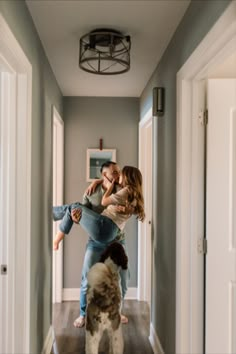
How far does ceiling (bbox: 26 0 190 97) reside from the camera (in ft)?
6.59

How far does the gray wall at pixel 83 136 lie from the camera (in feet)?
14.0

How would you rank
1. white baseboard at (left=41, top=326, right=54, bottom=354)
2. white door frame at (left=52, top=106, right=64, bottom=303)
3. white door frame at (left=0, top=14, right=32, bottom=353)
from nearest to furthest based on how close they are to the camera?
1. white door frame at (left=0, top=14, right=32, bottom=353)
2. white baseboard at (left=41, top=326, right=54, bottom=354)
3. white door frame at (left=52, top=106, right=64, bottom=303)

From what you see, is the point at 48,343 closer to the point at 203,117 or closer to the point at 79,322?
the point at 79,322

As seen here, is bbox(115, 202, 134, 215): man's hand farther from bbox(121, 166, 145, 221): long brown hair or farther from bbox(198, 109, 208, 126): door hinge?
bbox(198, 109, 208, 126): door hinge

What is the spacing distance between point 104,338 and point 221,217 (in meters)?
1.79

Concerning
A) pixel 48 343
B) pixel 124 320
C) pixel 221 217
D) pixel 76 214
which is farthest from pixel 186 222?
pixel 124 320

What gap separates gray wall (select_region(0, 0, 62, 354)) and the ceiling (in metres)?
0.09

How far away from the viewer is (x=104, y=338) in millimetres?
3242

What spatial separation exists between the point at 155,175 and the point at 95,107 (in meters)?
1.53

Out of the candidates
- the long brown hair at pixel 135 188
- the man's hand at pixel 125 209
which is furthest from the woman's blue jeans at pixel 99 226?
the long brown hair at pixel 135 188

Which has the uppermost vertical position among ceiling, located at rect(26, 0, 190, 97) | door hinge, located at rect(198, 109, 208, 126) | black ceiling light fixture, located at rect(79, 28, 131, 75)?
ceiling, located at rect(26, 0, 190, 97)

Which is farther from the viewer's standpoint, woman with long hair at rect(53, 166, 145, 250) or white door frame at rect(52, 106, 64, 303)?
white door frame at rect(52, 106, 64, 303)

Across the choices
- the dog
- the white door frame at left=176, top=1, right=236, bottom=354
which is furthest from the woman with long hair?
the white door frame at left=176, top=1, right=236, bottom=354

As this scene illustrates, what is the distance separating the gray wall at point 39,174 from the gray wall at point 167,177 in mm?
852
